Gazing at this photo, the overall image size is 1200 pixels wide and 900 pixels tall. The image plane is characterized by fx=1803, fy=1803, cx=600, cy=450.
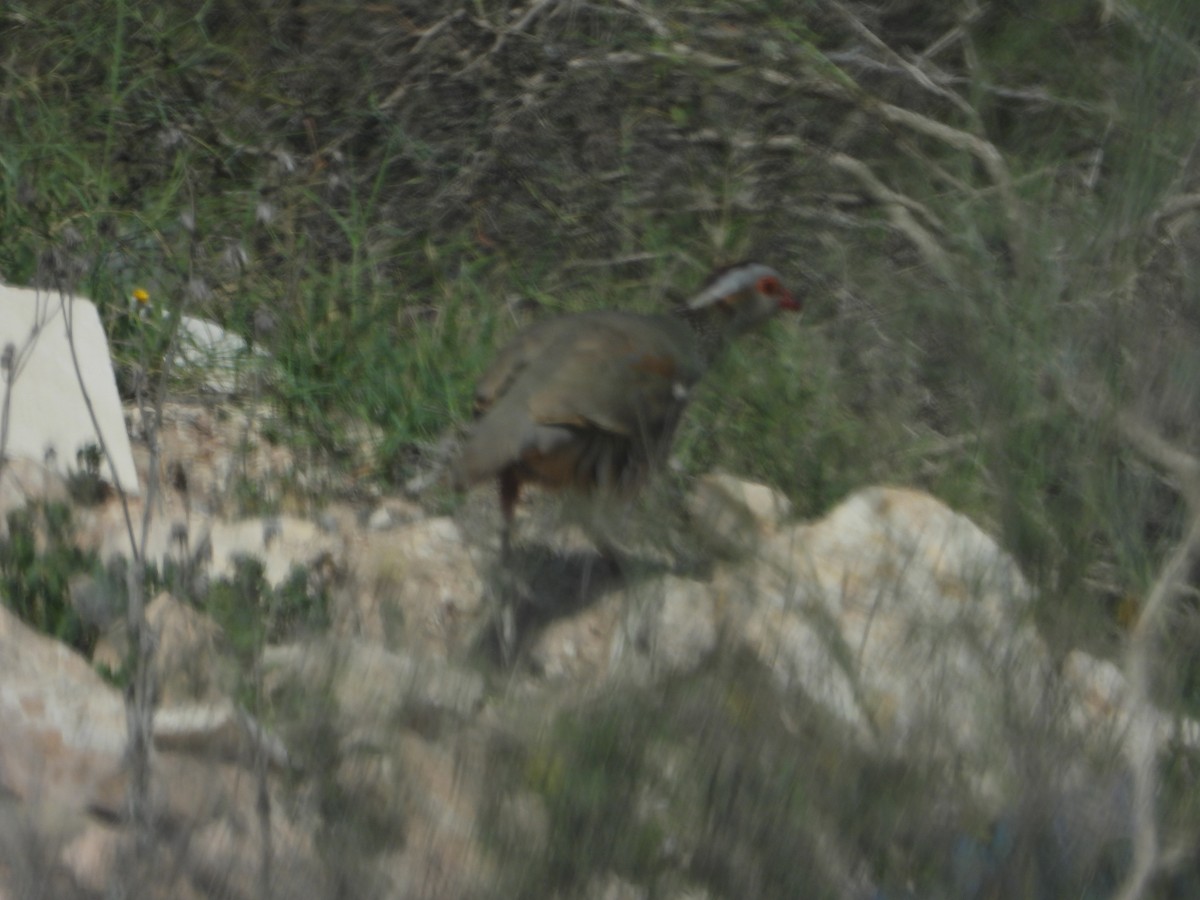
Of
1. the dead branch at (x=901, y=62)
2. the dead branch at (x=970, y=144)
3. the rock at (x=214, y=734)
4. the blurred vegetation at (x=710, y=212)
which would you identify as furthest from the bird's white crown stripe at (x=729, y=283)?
the rock at (x=214, y=734)

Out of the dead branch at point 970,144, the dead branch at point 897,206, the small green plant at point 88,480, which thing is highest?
the dead branch at point 970,144

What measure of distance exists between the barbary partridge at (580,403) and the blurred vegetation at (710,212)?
50 cm

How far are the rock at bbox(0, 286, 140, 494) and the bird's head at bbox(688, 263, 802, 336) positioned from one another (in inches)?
74.6

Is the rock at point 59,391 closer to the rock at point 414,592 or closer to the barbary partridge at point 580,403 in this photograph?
the rock at point 414,592

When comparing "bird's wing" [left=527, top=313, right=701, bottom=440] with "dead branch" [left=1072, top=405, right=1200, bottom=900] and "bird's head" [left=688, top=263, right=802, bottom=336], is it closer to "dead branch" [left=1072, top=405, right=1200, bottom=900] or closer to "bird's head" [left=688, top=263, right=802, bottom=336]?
"bird's head" [left=688, top=263, right=802, bottom=336]

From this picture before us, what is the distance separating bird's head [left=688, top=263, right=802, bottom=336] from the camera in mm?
5980

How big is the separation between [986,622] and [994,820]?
0.42 m

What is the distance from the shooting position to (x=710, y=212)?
771 cm

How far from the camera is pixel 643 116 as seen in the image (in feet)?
25.6

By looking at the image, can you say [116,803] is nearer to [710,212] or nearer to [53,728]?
[53,728]

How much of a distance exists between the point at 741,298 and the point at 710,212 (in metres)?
1.76

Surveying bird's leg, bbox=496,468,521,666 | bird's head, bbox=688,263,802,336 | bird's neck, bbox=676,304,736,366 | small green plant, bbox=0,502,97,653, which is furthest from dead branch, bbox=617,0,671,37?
small green plant, bbox=0,502,97,653

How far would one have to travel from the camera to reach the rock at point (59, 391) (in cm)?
541

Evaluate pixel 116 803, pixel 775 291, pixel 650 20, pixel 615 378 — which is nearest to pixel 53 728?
pixel 116 803
